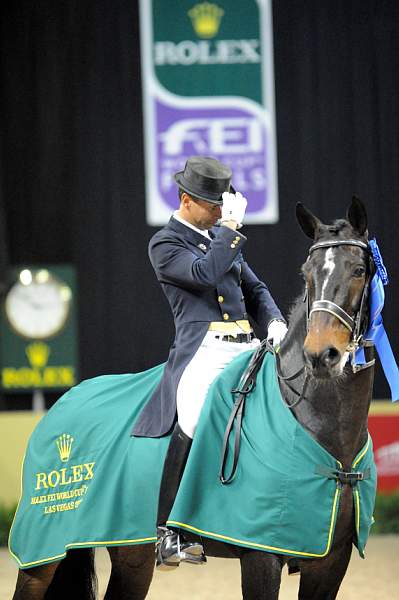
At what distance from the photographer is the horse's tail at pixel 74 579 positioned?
3568 mm

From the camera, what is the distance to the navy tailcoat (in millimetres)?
3178

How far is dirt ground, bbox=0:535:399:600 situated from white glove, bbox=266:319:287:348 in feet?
7.04

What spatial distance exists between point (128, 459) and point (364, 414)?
33.8 inches

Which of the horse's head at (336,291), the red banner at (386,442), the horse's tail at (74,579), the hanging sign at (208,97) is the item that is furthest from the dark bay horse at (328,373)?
the hanging sign at (208,97)

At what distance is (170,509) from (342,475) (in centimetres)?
57

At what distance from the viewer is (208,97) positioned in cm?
724

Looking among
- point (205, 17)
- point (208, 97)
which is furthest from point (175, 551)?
point (205, 17)

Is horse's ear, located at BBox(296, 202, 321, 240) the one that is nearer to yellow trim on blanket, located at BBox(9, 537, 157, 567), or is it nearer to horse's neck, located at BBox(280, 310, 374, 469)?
horse's neck, located at BBox(280, 310, 374, 469)

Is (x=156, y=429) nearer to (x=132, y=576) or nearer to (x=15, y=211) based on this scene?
(x=132, y=576)

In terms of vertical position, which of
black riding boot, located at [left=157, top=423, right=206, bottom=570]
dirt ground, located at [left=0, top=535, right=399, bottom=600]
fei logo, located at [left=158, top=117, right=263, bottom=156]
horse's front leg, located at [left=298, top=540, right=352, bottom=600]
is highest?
fei logo, located at [left=158, top=117, right=263, bottom=156]

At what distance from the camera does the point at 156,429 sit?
3.27 meters

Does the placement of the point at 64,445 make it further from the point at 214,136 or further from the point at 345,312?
the point at 214,136

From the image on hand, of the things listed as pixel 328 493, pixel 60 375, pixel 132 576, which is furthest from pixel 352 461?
pixel 60 375

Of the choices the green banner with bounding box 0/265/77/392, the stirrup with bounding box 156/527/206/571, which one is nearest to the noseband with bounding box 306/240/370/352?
the stirrup with bounding box 156/527/206/571
